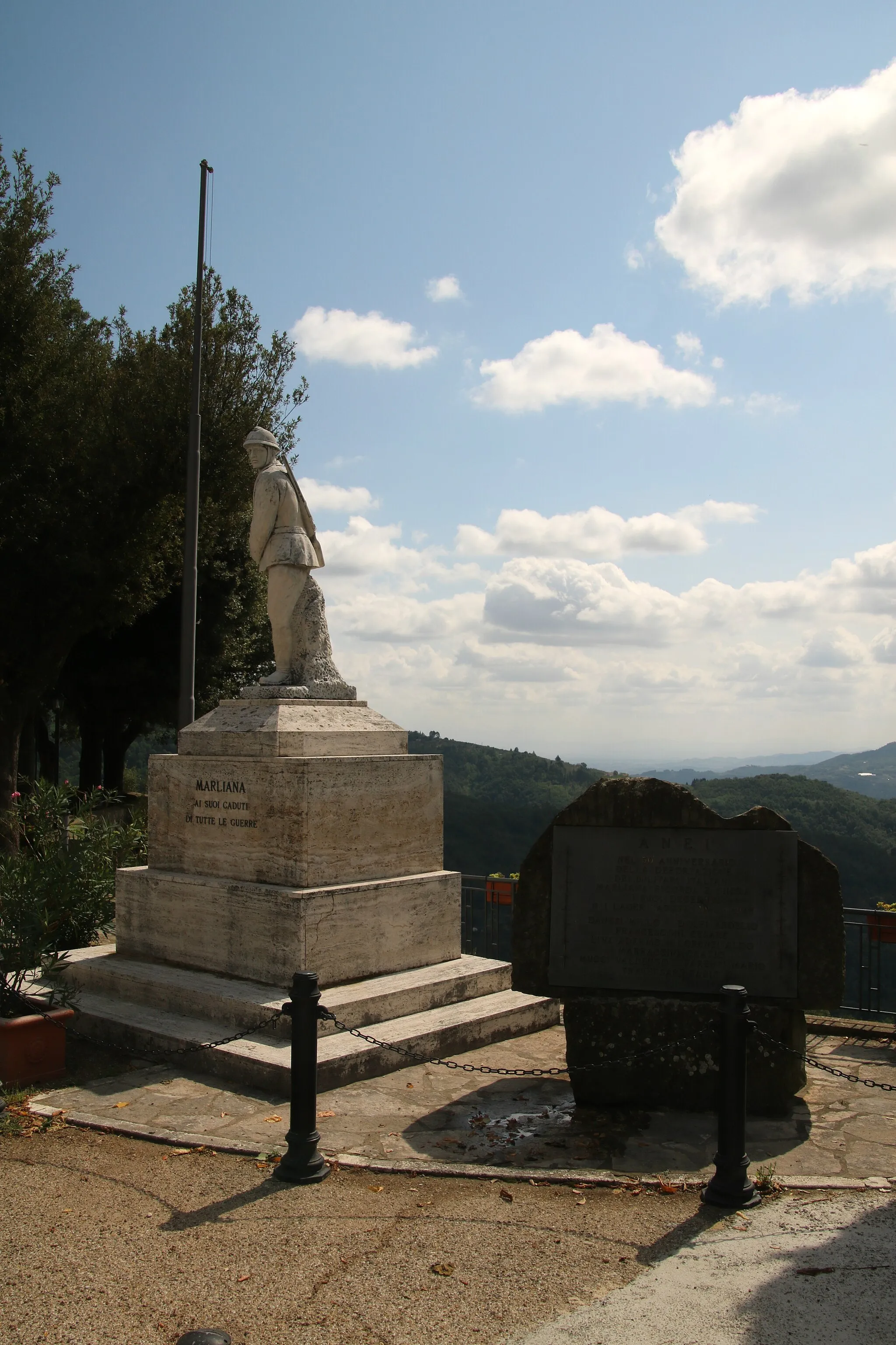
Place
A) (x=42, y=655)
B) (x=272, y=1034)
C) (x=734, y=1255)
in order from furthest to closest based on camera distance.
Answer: (x=42, y=655), (x=272, y=1034), (x=734, y=1255)

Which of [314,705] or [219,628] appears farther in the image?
[219,628]

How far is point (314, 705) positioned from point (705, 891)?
10.7 feet

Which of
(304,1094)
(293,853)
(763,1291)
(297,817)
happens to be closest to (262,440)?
(297,817)

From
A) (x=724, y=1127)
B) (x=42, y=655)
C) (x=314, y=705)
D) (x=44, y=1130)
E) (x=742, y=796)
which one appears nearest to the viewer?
(x=724, y=1127)

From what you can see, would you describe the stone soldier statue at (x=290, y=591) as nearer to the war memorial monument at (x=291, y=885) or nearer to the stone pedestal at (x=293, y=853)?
the war memorial monument at (x=291, y=885)

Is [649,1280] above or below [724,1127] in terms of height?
below

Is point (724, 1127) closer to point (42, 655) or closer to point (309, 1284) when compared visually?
point (309, 1284)

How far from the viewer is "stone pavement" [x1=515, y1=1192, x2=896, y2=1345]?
10.2ft

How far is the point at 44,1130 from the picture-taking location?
5016 millimetres

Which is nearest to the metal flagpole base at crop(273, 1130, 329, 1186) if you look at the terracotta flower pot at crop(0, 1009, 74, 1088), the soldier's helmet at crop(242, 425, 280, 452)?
the terracotta flower pot at crop(0, 1009, 74, 1088)

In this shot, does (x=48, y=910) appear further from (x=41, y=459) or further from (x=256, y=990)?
(x=41, y=459)

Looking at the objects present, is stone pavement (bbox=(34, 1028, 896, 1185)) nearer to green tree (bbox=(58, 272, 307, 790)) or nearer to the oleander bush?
the oleander bush

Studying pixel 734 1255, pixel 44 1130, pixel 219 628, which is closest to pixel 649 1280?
pixel 734 1255

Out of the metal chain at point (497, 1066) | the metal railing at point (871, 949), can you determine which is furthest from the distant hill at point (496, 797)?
the metal chain at point (497, 1066)
